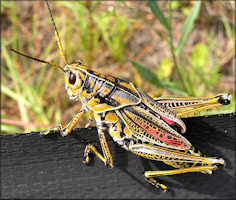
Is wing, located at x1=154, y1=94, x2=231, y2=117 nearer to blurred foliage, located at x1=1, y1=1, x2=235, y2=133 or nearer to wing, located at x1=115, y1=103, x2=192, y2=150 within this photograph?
wing, located at x1=115, y1=103, x2=192, y2=150

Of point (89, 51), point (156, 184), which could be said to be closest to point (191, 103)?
point (156, 184)

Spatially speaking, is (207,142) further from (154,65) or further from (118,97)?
(154,65)

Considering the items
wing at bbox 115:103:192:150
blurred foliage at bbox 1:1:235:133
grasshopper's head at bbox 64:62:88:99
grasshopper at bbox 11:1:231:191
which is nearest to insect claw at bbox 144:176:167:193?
grasshopper at bbox 11:1:231:191

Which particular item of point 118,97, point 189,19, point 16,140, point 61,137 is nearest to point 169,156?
point 118,97

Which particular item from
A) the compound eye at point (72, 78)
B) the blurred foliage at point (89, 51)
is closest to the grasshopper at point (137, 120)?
the compound eye at point (72, 78)

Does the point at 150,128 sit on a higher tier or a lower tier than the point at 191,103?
lower

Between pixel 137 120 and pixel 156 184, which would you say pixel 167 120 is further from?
pixel 156 184
